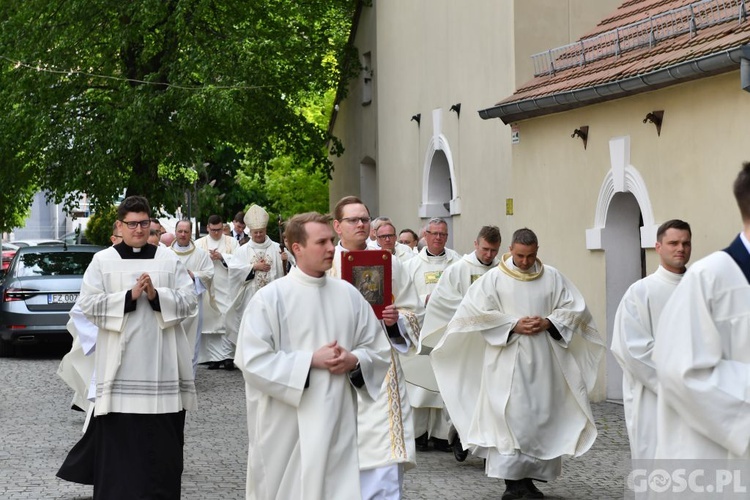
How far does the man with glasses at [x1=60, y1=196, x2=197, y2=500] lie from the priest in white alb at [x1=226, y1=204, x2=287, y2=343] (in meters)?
10.2

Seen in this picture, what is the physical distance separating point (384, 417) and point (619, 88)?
575 cm

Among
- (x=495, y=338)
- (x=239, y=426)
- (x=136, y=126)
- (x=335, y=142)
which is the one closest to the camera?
(x=495, y=338)

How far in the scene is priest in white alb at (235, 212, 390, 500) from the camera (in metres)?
6.40

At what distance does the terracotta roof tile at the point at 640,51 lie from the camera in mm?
11406

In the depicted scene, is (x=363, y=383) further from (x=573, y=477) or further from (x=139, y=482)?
(x=573, y=477)

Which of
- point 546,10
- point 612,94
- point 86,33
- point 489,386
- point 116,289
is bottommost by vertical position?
point 489,386

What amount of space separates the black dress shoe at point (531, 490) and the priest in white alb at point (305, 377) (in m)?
3.28

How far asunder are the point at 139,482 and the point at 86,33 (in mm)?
20181

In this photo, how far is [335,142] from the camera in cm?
3189

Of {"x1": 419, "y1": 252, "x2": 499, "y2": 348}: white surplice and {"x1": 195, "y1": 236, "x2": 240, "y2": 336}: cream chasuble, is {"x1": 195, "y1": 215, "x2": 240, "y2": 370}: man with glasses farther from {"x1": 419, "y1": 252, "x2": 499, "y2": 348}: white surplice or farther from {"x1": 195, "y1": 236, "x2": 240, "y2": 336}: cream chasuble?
{"x1": 419, "y1": 252, "x2": 499, "y2": 348}: white surplice

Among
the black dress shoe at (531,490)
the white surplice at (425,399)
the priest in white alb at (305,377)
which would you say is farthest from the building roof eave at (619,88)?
the priest in white alb at (305,377)

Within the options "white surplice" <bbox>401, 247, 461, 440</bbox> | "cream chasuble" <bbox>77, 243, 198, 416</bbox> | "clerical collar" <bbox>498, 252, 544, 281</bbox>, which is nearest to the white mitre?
"white surplice" <bbox>401, 247, 461, 440</bbox>

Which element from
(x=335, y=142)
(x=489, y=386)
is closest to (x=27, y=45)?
(x=335, y=142)

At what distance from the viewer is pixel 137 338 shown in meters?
8.73
